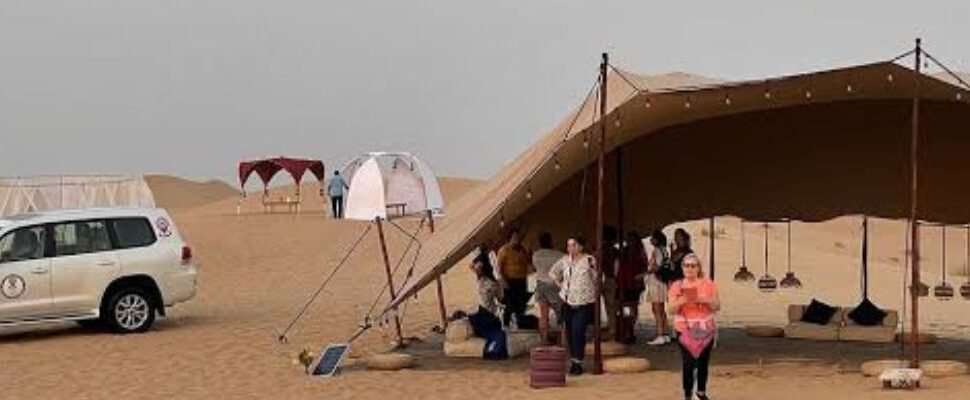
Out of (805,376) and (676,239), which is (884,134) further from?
(805,376)

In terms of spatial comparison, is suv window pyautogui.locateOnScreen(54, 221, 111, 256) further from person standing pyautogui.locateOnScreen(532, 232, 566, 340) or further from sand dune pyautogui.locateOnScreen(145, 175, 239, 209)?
sand dune pyautogui.locateOnScreen(145, 175, 239, 209)

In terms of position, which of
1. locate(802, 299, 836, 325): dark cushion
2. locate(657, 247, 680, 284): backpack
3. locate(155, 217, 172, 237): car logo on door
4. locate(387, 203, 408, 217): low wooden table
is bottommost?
locate(802, 299, 836, 325): dark cushion

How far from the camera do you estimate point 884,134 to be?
1814cm

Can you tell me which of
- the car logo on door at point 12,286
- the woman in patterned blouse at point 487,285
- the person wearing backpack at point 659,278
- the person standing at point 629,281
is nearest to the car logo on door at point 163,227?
the car logo on door at point 12,286

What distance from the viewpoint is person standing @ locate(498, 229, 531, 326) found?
17703 mm

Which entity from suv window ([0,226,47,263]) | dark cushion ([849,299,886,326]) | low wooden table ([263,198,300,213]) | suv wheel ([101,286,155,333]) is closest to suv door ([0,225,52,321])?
suv window ([0,226,47,263])

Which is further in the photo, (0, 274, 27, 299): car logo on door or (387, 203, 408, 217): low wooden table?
(0, 274, 27, 299): car logo on door

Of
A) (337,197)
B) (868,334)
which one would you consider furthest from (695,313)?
(337,197)

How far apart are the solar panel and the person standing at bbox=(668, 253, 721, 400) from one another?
177 inches

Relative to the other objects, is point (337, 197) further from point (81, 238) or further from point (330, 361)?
point (330, 361)

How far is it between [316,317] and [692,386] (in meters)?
10.9

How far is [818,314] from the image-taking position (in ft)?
62.1

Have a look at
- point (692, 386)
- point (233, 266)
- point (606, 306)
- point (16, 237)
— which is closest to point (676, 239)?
point (606, 306)

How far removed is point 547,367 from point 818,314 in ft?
19.9
